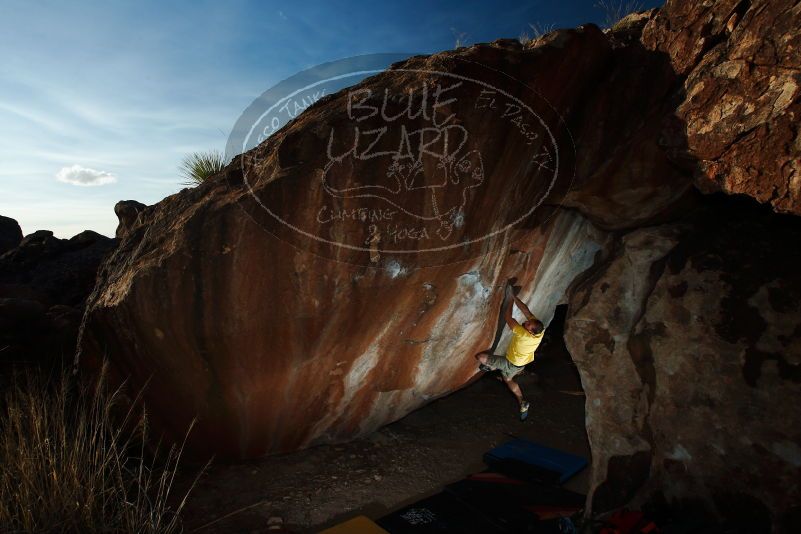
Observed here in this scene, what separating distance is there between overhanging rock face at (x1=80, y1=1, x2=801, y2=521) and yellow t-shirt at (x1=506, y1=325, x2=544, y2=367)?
560 mm

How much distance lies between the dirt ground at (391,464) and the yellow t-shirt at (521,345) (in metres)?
1.38

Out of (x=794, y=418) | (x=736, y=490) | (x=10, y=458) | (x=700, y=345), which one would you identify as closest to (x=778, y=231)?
(x=700, y=345)

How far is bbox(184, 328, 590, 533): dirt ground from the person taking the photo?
14.5ft

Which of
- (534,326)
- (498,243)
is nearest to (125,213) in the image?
(498,243)

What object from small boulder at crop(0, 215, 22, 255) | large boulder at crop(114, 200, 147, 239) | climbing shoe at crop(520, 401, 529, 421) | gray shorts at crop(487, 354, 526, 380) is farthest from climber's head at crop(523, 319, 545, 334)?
small boulder at crop(0, 215, 22, 255)

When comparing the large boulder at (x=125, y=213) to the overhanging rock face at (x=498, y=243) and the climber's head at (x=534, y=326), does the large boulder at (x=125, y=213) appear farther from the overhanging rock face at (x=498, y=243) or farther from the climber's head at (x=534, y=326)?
the climber's head at (x=534, y=326)

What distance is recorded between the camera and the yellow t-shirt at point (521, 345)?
554cm

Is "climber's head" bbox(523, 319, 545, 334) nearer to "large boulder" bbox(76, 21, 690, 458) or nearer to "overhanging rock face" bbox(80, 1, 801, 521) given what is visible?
"overhanging rock face" bbox(80, 1, 801, 521)

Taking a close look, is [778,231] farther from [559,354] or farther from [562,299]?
[559,354]

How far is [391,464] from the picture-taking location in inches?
214

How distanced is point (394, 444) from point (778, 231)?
4705 millimetres

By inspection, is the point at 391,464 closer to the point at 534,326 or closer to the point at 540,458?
the point at 540,458

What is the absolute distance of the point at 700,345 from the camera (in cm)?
412

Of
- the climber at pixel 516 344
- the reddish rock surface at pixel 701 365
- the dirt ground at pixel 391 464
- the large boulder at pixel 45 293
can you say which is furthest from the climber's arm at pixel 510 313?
the large boulder at pixel 45 293
